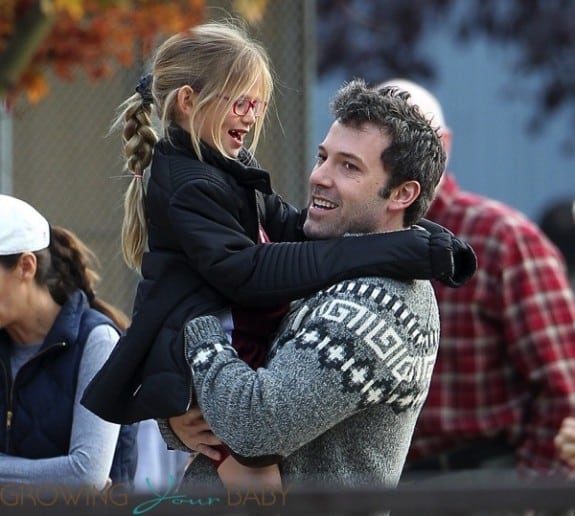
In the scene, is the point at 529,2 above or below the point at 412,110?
below

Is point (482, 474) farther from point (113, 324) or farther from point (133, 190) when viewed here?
point (133, 190)

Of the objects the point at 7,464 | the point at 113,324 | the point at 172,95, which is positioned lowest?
the point at 7,464

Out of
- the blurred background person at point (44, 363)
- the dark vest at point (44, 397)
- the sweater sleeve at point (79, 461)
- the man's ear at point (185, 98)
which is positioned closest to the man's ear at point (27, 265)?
the blurred background person at point (44, 363)

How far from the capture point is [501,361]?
17.3 feet

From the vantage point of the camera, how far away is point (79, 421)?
383cm

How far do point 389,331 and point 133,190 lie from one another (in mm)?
724

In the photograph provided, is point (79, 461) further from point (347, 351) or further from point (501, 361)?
point (501, 361)

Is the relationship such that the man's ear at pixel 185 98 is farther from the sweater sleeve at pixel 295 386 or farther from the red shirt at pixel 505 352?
the red shirt at pixel 505 352

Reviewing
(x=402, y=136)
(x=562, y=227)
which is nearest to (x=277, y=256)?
(x=402, y=136)

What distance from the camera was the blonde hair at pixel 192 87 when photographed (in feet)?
10.1

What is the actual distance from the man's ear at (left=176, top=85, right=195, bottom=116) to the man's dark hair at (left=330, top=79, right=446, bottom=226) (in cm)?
33

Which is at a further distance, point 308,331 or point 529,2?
point 529,2

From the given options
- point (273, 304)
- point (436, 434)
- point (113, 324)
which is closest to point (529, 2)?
point (436, 434)

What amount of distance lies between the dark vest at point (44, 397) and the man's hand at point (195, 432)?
35.0 inches
